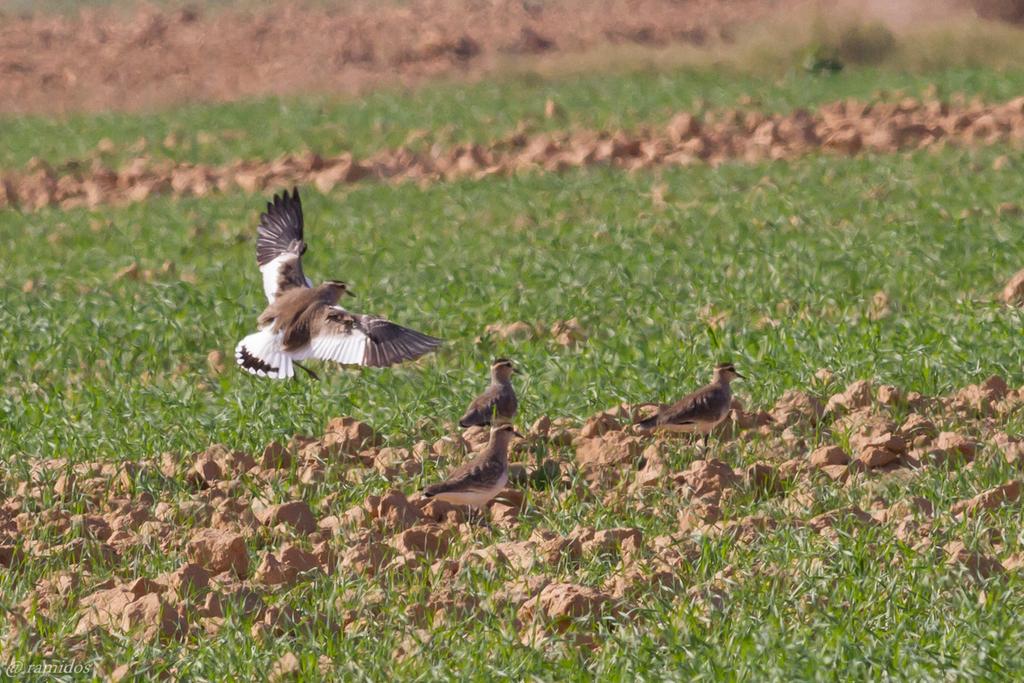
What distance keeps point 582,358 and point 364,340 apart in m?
2.06

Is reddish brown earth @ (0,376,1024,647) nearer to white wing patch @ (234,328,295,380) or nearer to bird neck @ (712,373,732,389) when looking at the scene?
bird neck @ (712,373,732,389)

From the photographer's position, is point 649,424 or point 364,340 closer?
point 649,424

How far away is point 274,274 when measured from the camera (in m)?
10.3

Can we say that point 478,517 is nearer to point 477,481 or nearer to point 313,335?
point 477,481

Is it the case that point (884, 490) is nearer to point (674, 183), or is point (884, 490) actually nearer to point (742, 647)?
point (742, 647)

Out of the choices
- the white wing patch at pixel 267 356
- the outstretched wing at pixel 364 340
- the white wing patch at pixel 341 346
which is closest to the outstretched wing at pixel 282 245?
the white wing patch at pixel 267 356

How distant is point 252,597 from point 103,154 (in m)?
19.4

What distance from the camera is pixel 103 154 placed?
24.7m

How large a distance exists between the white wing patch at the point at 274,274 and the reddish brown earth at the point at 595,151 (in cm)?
1006

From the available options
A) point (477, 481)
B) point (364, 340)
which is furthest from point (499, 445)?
point (364, 340)

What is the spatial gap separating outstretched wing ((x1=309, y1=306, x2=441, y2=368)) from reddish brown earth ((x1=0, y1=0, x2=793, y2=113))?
23750 mm

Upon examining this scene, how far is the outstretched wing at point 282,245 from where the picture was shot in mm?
10305

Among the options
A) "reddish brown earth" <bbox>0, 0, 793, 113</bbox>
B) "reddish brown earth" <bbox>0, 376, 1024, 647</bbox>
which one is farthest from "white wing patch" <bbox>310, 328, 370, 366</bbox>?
"reddish brown earth" <bbox>0, 0, 793, 113</bbox>

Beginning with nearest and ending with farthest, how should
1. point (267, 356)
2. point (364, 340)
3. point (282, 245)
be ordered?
point (364, 340)
point (267, 356)
point (282, 245)
